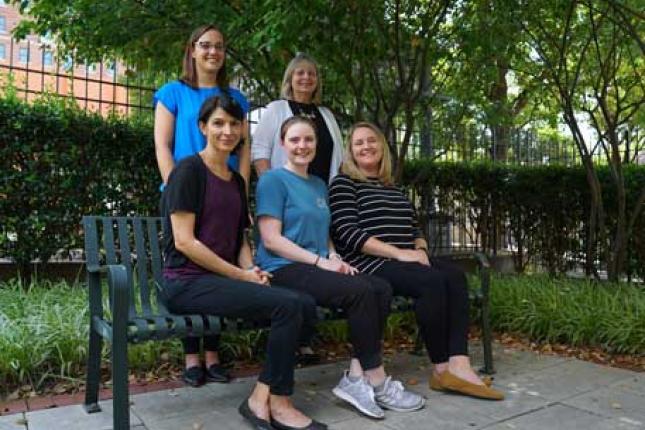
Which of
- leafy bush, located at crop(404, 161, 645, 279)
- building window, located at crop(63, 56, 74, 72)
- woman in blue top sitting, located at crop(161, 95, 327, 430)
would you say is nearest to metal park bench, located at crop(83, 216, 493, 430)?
woman in blue top sitting, located at crop(161, 95, 327, 430)

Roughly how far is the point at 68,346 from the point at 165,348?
0.56 metres

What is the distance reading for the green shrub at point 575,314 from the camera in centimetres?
461

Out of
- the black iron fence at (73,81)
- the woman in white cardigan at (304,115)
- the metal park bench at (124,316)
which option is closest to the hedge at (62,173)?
the black iron fence at (73,81)

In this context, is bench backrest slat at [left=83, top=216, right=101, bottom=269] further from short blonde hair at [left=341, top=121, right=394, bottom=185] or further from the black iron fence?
the black iron fence

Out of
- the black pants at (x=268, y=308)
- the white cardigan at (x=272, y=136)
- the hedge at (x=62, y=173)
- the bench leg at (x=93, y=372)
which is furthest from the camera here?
the hedge at (x=62, y=173)

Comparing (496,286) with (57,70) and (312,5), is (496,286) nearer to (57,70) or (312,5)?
(312,5)

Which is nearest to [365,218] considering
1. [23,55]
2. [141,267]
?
[141,267]

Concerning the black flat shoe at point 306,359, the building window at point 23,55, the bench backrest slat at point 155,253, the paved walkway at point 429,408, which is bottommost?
the paved walkway at point 429,408

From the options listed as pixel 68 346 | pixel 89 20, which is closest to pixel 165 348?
pixel 68 346

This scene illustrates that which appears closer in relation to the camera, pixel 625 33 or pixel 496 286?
pixel 496 286

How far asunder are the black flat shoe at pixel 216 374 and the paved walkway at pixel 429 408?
0.05 metres

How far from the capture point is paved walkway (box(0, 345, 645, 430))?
3.00 m

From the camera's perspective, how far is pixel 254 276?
10.2ft

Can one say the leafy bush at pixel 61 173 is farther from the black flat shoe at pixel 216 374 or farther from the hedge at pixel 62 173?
the black flat shoe at pixel 216 374
